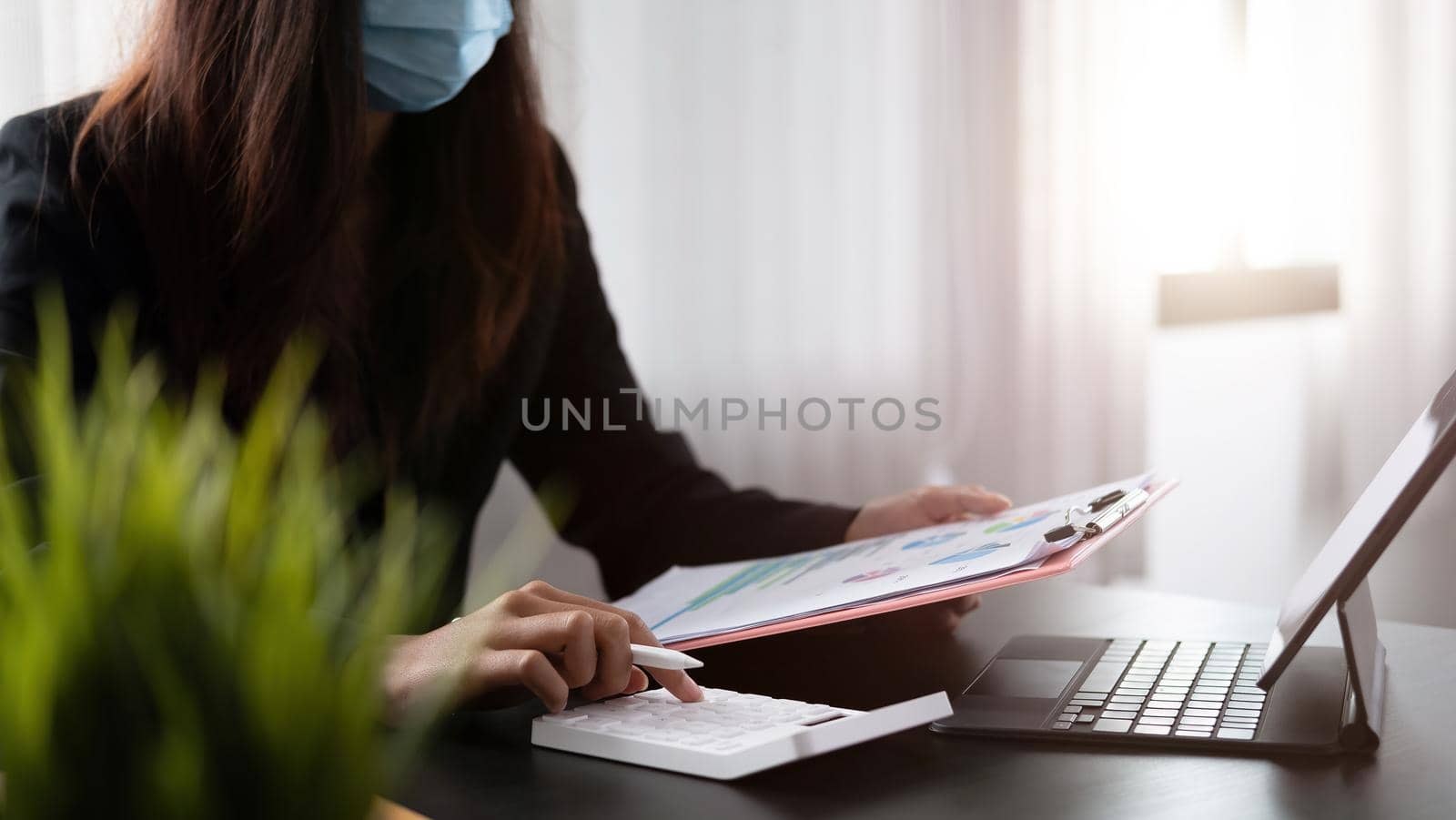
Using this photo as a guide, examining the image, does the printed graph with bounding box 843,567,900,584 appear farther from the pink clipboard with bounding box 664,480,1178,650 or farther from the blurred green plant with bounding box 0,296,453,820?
the blurred green plant with bounding box 0,296,453,820

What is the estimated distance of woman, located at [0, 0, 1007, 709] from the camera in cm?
93

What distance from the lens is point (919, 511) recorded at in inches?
38.5

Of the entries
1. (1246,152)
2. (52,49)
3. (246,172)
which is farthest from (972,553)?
(1246,152)

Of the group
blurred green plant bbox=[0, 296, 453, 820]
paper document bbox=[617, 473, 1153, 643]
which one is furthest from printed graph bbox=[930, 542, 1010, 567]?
blurred green plant bbox=[0, 296, 453, 820]

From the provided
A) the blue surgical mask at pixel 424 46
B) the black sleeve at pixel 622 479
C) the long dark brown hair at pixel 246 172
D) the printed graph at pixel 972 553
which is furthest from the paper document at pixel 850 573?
the blue surgical mask at pixel 424 46

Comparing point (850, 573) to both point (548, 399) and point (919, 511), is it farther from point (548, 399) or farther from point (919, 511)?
point (548, 399)

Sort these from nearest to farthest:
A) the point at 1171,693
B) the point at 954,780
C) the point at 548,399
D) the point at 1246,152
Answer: the point at 954,780, the point at 1171,693, the point at 548,399, the point at 1246,152

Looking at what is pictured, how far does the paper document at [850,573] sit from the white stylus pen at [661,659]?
69 mm

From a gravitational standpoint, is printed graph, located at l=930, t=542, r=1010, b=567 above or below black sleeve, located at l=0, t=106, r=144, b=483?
below

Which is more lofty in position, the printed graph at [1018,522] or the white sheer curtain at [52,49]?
the white sheer curtain at [52,49]

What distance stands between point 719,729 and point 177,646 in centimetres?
34

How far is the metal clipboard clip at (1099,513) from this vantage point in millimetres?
626

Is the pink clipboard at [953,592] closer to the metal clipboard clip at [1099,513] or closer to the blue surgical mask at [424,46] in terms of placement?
the metal clipboard clip at [1099,513]

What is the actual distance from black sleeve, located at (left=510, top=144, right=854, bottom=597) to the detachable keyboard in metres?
0.34
